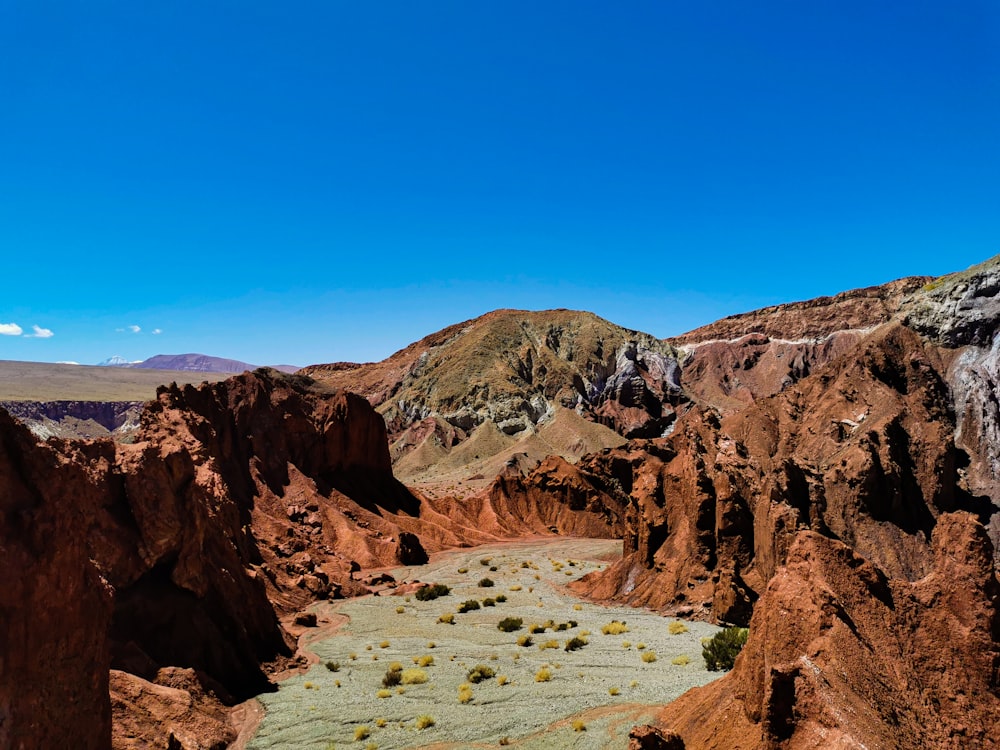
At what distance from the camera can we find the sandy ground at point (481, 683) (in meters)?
18.1

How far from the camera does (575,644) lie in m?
27.1

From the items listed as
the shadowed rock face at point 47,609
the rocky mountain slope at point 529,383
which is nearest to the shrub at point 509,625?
the shadowed rock face at point 47,609

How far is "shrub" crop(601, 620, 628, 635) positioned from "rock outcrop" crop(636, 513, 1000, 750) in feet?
50.3

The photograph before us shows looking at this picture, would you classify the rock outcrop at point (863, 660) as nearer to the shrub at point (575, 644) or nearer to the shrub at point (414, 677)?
the shrub at point (414, 677)

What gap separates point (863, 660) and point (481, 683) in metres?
14.6

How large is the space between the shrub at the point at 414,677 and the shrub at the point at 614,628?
9153 millimetres

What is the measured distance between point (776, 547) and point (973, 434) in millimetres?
45293

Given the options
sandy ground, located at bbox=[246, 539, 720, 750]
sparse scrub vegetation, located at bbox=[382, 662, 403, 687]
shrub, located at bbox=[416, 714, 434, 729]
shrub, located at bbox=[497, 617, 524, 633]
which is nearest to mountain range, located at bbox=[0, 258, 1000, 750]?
sandy ground, located at bbox=[246, 539, 720, 750]

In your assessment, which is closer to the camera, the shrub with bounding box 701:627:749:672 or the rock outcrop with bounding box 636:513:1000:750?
the rock outcrop with bounding box 636:513:1000:750

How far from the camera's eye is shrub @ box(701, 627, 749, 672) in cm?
2125

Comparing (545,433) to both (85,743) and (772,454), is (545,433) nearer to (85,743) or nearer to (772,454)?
(772,454)

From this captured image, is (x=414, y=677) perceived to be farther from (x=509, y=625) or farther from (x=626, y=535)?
(x=626, y=535)

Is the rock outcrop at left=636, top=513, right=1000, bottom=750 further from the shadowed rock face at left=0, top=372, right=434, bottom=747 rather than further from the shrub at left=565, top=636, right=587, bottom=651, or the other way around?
the shrub at left=565, top=636, right=587, bottom=651

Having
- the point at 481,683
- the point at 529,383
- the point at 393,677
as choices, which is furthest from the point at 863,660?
the point at 529,383
